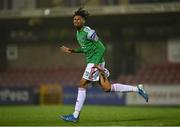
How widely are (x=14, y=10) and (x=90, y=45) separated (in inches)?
834

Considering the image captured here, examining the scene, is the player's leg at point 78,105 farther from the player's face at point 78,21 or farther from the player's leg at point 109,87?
the player's face at point 78,21

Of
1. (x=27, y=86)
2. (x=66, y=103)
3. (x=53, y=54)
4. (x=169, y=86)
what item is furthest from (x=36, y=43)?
(x=169, y=86)

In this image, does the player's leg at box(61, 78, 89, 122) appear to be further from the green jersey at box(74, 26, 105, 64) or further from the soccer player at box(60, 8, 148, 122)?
the green jersey at box(74, 26, 105, 64)

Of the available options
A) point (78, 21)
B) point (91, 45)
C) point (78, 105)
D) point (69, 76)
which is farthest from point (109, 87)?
point (69, 76)

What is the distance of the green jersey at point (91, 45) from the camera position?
32.1 ft

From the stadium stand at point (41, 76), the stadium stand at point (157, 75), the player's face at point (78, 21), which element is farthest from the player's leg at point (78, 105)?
the stadium stand at point (41, 76)

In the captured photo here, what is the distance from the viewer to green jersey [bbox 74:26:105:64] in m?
9.77

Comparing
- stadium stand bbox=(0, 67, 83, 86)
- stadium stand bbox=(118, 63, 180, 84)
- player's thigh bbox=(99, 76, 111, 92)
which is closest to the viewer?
player's thigh bbox=(99, 76, 111, 92)

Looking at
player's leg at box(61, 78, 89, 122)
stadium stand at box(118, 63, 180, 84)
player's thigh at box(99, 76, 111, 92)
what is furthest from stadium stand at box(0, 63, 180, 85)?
player's leg at box(61, 78, 89, 122)

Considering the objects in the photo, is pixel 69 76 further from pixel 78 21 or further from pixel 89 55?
pixel 78 21

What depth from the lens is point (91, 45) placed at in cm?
988

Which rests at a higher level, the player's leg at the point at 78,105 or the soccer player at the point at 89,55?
the soccer player at the point at 89,55

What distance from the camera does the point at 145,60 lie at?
31406 mm

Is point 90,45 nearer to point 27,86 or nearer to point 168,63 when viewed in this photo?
point 27,86
